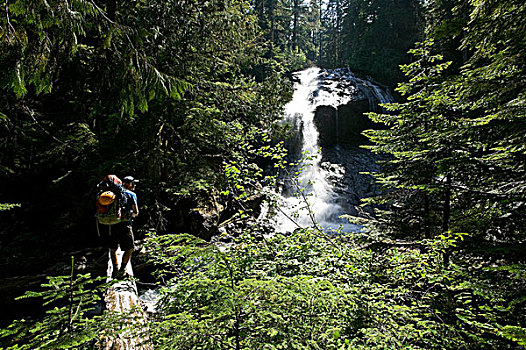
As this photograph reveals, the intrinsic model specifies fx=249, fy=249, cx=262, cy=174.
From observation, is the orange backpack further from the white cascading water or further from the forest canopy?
the white cascading water

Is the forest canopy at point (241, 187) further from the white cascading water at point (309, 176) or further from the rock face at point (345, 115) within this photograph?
the rock face at point (345, 115)

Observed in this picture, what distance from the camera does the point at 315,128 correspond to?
56.8 feet

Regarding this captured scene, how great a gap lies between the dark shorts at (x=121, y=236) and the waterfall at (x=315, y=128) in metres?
7.49

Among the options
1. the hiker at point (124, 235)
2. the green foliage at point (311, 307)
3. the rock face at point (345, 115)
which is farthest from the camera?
the rock face at point (345, 115)

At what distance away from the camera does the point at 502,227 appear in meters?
2.98

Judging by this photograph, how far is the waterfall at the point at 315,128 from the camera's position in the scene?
13047mm

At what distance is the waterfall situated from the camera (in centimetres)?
1305

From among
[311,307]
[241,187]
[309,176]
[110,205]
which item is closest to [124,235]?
[110,205]

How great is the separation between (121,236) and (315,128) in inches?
590

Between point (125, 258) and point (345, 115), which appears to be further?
point (345, 115)

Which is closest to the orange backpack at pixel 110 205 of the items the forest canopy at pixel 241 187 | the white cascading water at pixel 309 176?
the forest canopy at pixel 241 187

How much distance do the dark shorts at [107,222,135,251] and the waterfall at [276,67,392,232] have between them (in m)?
7.49

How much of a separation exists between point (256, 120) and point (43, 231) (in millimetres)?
7600

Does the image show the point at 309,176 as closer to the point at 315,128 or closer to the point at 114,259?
the point at 315,128
